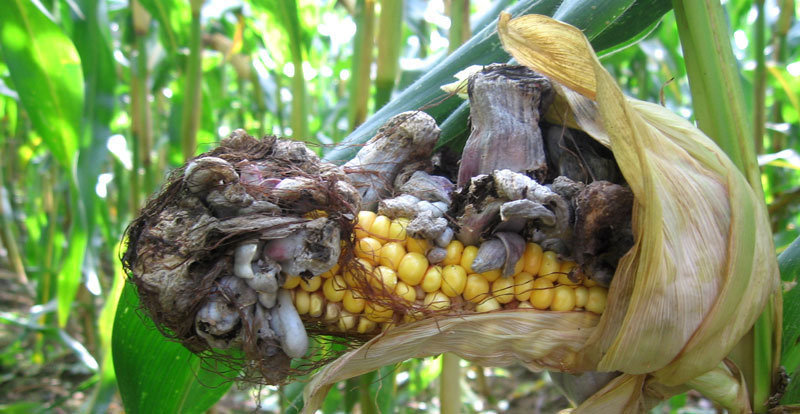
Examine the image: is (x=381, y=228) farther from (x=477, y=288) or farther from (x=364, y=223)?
(x=477, y=288)

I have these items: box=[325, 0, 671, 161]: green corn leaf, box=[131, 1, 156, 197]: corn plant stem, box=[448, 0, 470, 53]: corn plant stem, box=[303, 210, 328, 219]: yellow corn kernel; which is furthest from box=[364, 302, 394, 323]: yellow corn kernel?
box=[131, 1, 156, 197]: corn plant stem

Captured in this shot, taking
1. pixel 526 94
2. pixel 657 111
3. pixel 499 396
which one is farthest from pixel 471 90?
pixel 499 396

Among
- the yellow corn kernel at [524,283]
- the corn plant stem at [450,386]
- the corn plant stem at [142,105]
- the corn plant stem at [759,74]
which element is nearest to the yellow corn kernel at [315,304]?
the yellow corn kernel at [524,283]

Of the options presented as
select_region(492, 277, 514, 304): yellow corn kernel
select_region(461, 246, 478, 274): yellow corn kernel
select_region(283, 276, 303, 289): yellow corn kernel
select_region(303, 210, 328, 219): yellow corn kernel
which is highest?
select_region(303, 210, 328, 219): yellow corn kernel

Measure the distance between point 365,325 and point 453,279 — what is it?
0.12 metres

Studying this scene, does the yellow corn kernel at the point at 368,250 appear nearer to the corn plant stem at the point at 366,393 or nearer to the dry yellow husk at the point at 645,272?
the dry yellow husk at the point at 645,272

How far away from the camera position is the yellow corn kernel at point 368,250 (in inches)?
26.0

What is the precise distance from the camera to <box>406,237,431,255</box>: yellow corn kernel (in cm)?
Result: 65

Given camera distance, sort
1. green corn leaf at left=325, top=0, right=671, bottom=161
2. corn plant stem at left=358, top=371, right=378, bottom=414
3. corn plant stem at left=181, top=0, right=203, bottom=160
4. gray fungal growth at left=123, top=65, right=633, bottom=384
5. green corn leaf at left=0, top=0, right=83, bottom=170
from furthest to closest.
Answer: corn plant stem at left=181, top=0, right=203, bottom=160 < green corn leaf at left=0, top=0, right=83, bottom=170 < corn plant stem at left=358, top=371, right=378, bottom=414 < green corn leaf at left=325, top=0, right=671, bottom=161 < gray fungal growth at left=123, top=65, right=633, bottom=384

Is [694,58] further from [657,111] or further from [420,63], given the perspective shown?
[420,63]

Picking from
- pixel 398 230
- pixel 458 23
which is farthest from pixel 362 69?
pixel 398 230

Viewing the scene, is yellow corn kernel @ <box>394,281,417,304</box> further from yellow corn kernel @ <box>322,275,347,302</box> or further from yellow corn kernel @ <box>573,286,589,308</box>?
yellow corn kernel @ <box>573,286,589,308</box>

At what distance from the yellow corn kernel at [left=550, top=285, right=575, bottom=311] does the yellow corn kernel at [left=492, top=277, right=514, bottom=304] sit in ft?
0.16

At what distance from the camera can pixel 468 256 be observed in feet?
2.18
